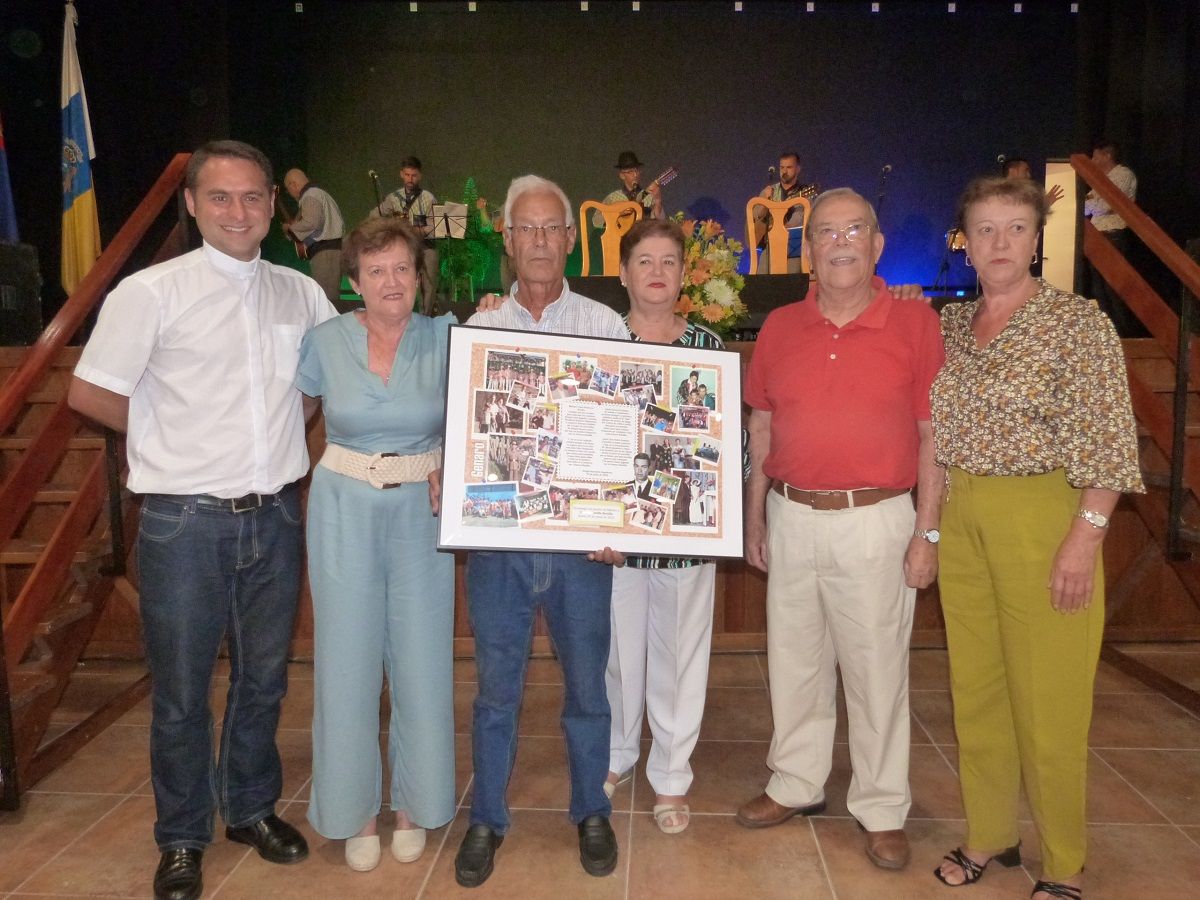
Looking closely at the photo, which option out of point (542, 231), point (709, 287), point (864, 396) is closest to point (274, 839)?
point (542, 231)

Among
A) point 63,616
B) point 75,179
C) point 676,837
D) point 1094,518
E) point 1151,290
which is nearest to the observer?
point 1094,518

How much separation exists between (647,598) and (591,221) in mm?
8409

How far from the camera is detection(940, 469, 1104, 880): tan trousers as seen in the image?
6.74 ft

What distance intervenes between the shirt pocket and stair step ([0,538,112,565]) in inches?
61.7

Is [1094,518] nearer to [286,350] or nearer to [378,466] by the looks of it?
[378,466]

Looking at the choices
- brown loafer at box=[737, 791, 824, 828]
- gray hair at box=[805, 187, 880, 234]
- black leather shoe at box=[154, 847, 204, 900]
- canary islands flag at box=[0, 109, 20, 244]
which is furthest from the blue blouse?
canary islands flag at box=[0, 109, 20, 244]

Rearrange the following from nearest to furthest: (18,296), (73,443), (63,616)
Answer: (63,616) < (73,443) < (18,296)

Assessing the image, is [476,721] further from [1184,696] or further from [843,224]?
[1184,696]

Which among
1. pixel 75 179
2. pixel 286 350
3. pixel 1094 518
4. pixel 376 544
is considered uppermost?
pixel 75 179

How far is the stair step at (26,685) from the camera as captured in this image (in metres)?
2.84

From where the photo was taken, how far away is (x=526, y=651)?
2283 mm

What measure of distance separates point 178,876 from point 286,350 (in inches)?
55.5

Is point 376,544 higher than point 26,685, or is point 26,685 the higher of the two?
point 376,544

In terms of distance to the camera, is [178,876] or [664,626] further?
[664,626]
